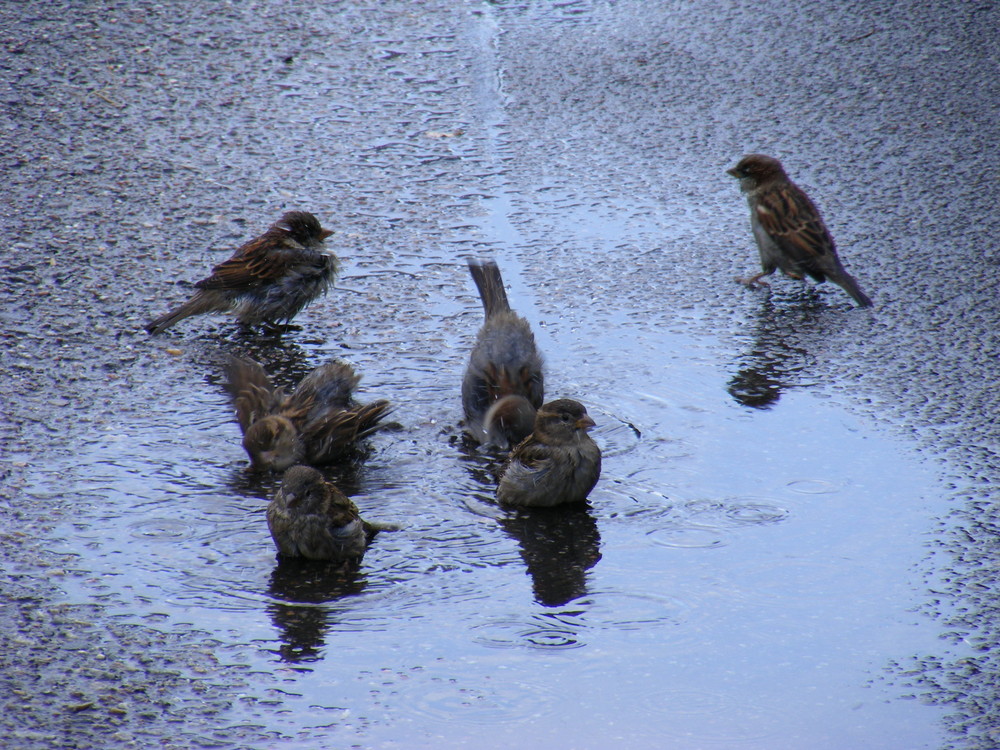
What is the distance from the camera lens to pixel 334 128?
8875mm

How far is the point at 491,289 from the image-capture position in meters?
6.36

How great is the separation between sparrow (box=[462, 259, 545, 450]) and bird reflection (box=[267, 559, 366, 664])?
126cm

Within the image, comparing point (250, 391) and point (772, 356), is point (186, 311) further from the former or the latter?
point (772, 356)

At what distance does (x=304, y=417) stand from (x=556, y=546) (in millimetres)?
1305

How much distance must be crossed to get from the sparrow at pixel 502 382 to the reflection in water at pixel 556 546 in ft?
2.13

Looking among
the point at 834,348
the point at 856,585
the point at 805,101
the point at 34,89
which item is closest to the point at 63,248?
the point at 34,89

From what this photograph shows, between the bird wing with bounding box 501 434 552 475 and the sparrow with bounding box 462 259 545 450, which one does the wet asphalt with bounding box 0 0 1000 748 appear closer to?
the sparrow with bounding box 462 259 545 450

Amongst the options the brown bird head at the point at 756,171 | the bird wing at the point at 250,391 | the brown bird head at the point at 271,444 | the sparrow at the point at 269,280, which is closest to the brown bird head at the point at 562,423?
the brown bird head at the point at 271,444

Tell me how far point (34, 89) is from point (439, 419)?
507cm

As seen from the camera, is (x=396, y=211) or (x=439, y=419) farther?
(x=396, y=211)

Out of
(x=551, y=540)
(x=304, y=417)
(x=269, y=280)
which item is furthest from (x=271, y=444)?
(x=269, y=280)

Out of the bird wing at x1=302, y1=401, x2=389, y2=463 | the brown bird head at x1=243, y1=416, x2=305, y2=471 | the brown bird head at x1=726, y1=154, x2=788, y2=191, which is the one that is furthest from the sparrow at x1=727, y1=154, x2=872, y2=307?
the brown bird head at x1=243, y1=416, x2=305, y2=471

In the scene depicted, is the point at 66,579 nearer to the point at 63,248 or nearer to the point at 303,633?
the point at 303,633

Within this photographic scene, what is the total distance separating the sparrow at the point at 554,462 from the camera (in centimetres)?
488
